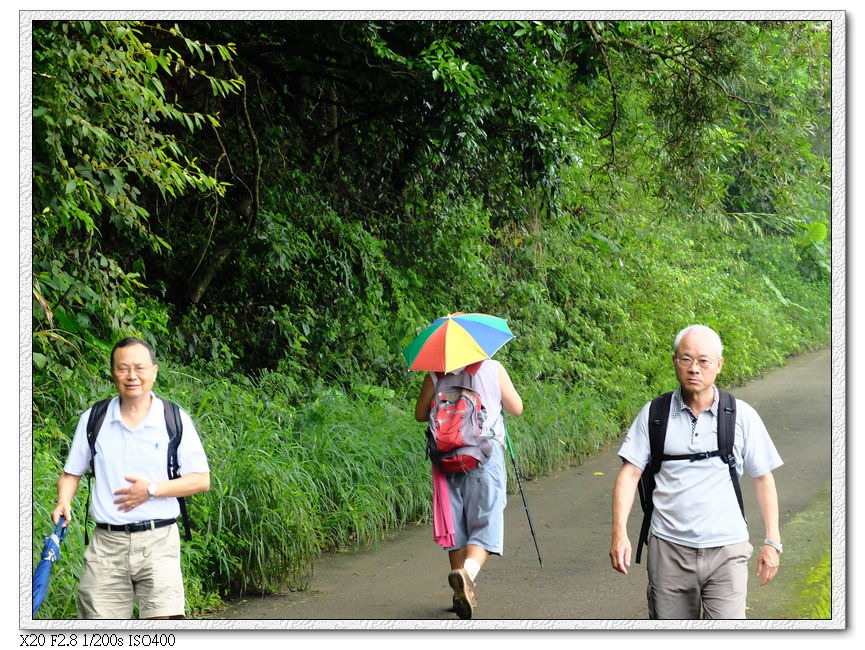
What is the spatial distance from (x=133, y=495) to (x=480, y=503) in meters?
2.08

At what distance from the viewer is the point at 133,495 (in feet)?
11.9

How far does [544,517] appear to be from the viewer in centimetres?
770

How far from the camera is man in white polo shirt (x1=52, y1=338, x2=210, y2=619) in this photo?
3670 millimetres

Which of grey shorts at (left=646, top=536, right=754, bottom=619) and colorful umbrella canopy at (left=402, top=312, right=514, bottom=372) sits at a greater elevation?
colorful umbrella canopy at (left=402, top=312, right=514, bottom=372)

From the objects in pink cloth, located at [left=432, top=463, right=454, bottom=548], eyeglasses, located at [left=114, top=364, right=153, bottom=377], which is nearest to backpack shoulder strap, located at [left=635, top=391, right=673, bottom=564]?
pink cloth, located at [left=432, top=463, right=454, bottom=548]

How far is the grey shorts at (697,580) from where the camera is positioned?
146 inches

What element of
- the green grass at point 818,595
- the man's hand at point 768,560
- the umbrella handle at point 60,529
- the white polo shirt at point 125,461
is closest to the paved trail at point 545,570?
the green grass at point 818,595

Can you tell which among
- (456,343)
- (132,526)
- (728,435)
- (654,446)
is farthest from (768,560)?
(132,526)

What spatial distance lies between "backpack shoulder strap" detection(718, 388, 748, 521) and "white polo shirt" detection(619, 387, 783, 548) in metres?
0.02

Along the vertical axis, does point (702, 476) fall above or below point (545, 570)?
above

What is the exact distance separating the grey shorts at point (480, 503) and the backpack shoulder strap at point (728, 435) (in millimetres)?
1586

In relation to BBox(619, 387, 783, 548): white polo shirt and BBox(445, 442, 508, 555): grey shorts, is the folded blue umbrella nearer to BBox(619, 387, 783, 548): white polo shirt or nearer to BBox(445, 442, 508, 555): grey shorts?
BBox(445, 442, 508, 555): grey shorts

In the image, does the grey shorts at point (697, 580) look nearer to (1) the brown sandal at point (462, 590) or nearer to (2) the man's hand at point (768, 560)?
(2) the man's hand at point (768, 560)

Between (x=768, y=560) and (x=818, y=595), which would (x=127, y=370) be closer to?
(x=768, y=560)
